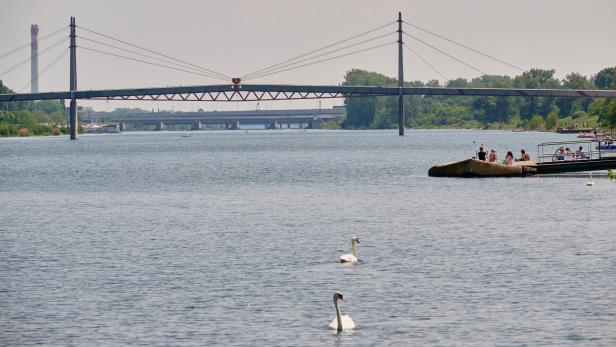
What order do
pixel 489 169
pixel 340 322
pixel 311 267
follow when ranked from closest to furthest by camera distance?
pixel 340 322 < pixel 311 267 < pixel 489 169

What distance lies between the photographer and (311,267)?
3444 cm

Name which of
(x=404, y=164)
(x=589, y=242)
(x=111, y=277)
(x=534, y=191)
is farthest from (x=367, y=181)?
(x=111, y=277)

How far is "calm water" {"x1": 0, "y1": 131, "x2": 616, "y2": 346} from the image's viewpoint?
2570 centimetres

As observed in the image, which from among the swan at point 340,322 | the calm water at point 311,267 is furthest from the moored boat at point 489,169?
the swan at point 340,322

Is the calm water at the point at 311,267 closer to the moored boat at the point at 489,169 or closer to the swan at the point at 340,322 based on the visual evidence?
the swan at the point at 340,322

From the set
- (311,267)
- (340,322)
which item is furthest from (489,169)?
(340,322)

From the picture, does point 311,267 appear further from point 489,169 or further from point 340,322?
point 489,169

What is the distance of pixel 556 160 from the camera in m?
76.2

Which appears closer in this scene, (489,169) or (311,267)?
(311,267)

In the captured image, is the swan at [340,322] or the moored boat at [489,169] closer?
the swan at [340,322]

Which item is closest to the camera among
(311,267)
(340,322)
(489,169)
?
(340,322)

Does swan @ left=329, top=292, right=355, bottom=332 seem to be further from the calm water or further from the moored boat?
the moored boat

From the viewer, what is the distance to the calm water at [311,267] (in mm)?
25703

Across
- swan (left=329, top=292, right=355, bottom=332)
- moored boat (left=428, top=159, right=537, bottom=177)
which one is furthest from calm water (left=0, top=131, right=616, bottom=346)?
moored boat (left=428, top=159, right=537, bottom=177)
